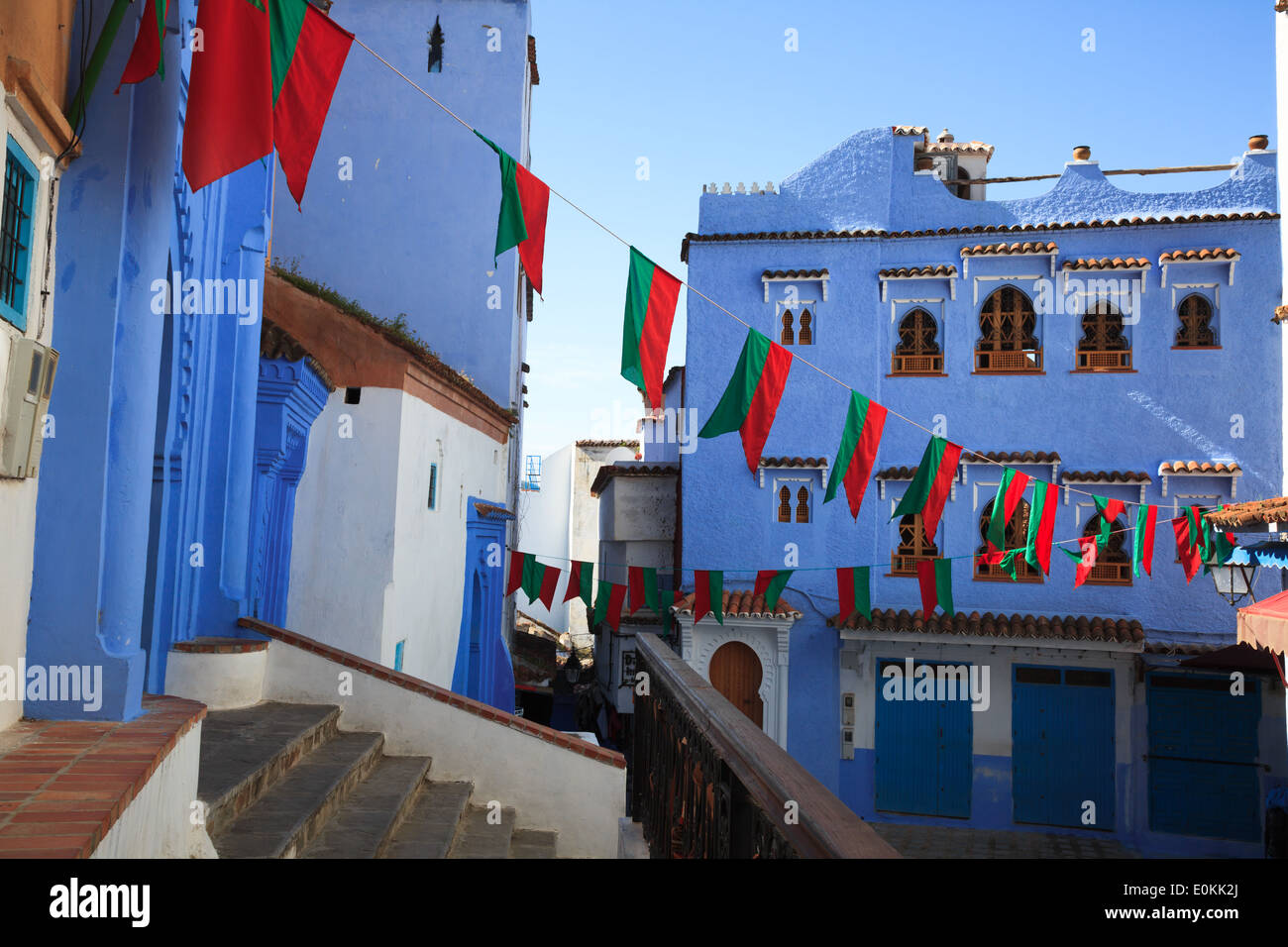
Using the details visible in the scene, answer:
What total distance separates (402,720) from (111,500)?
12.1 ft

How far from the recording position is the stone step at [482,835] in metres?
6.26

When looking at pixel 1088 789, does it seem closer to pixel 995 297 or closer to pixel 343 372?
pixel 995 297

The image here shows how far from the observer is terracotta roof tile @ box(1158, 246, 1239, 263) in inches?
607

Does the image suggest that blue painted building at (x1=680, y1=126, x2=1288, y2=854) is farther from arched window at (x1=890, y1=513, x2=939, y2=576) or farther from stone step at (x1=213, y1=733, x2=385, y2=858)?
stone step at (x1=213, y1=733, x2=385, y2=858)

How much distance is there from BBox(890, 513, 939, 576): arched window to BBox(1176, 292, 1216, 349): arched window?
512cm

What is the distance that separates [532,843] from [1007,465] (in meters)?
11.4

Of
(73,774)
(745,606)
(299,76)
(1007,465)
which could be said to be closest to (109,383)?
(299,76)

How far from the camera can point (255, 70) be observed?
4004mm

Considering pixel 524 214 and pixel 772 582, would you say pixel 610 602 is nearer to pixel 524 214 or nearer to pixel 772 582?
pixel 772 582

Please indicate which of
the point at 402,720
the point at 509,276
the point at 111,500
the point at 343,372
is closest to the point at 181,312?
the point at 111,500

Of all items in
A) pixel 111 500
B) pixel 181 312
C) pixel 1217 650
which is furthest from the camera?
pixel 1217 650

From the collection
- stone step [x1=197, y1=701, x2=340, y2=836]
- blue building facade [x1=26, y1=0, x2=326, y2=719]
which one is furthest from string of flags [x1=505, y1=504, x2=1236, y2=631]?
blue building facade [x1=26, y1=0, x2=326, y2=719]

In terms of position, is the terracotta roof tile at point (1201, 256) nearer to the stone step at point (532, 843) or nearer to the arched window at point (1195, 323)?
the arched window at point (1195, 323)

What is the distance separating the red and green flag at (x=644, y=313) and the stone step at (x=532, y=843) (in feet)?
10.8
